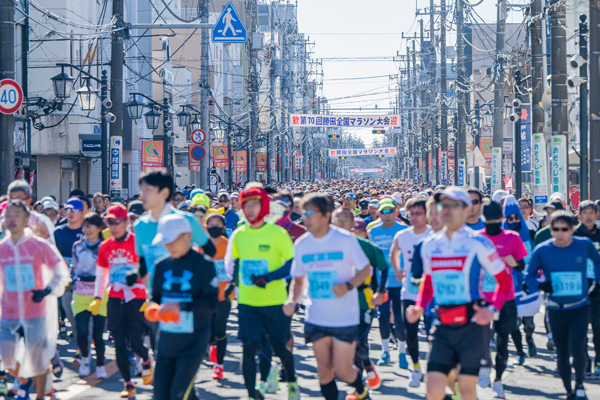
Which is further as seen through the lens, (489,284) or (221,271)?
(221,271)

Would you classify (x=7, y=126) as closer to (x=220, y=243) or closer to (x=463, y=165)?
(x=220, y=243)

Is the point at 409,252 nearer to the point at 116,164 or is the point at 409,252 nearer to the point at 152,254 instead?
the point at 152,254

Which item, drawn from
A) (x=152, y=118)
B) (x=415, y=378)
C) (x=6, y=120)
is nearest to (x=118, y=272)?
(x=415, y=378)

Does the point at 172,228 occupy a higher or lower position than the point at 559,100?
lower

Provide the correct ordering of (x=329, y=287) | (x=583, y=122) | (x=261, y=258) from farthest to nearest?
(x=583, y=122), (x=261, y=258), (x=329, y=287)

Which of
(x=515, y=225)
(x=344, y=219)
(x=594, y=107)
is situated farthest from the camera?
(x=594, y=107)

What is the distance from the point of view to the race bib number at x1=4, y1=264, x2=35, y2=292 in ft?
27.3

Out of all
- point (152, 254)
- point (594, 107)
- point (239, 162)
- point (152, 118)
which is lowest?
point (152, 254)

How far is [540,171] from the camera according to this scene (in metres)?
21.3

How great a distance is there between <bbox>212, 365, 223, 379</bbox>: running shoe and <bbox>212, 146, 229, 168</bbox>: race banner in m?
31.5

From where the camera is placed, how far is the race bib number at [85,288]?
10391 mm

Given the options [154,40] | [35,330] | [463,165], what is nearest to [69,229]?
[35,330]

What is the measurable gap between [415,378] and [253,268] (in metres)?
2.44

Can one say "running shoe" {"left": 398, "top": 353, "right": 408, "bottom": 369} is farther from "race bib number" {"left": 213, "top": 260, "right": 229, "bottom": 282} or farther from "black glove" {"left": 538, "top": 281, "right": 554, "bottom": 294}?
"black glove" {"left": 538, "top": 281, "right": 554, "bottom": 294}
